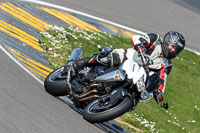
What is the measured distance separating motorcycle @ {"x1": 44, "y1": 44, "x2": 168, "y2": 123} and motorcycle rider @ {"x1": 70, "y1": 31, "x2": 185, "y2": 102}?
4.7 inches

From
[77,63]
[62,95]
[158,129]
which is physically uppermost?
[77,63]

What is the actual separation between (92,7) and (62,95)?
26.6ft

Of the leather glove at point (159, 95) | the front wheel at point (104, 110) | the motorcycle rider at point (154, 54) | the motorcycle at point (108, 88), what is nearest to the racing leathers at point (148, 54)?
the motorcycle rider at point (154, 54)

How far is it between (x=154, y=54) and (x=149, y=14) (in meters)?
9.28

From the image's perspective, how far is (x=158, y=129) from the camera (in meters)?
9.95

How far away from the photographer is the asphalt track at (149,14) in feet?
52.3

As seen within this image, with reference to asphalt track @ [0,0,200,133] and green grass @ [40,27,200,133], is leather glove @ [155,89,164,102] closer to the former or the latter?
asphalt track @ [0,0,200,133]

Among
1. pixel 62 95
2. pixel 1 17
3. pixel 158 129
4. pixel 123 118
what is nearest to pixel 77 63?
pixel 62 95

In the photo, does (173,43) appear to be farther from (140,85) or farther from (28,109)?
(28,109)

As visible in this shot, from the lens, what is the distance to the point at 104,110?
7379 millimetres

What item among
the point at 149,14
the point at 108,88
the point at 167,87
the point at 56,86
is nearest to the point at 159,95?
the point at 108,88

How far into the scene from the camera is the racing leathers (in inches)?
313

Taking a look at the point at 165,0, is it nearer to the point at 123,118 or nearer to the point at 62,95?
the point at 123,118

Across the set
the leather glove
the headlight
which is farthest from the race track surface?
the leather glove
